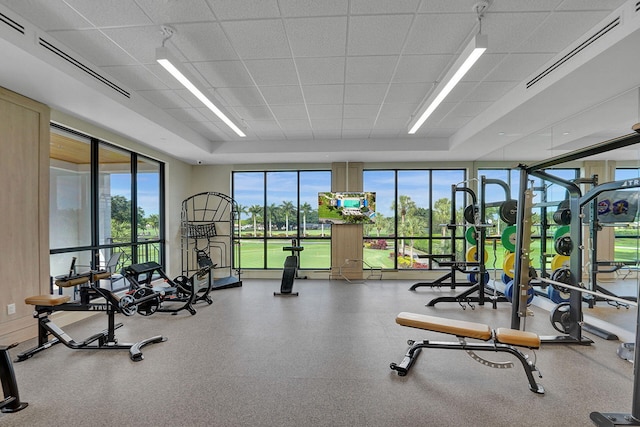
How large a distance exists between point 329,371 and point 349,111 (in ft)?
12.3

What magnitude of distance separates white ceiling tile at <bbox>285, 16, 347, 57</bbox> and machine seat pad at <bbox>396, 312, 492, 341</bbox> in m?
2.86

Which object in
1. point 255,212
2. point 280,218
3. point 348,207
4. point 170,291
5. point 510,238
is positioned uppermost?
point 348,207

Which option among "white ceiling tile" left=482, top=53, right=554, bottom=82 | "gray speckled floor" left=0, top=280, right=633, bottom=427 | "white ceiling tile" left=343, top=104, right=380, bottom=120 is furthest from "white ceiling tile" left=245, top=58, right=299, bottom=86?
"gray speckled floor" left=0, top=280, right=633, bottom=427

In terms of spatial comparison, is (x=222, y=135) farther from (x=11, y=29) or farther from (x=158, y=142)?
(x=11, y=29)

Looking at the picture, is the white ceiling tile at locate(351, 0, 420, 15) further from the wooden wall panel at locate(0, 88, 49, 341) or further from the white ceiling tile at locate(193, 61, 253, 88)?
the wooden wall panel at locate(0, 88, 49, 341)

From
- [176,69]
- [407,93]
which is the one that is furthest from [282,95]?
[407,93]

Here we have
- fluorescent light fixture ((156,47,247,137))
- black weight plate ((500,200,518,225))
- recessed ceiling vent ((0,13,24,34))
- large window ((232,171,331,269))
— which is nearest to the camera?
recessed ceiling vent ((0,13,24,34))

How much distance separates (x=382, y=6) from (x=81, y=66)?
313 centimetres

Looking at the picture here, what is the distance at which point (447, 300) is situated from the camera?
5.18 meters

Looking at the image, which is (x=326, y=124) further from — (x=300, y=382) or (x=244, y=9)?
(x=300, y=382)

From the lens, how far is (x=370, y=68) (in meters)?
3.48

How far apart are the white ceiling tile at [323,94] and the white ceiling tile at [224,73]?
79cm

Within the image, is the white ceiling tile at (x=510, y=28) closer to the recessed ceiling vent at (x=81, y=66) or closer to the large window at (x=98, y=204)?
the recessed ceiling vent at (x=81, y=66)

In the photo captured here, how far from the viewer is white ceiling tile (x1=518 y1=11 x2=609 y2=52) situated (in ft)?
8.36
